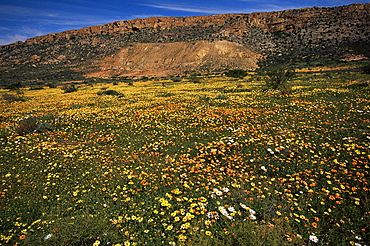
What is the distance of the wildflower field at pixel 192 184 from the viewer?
4.02 metres

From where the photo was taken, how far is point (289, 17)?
107 meters

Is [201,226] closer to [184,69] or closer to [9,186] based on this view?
[9,186]

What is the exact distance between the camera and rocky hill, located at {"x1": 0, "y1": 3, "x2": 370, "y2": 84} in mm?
79062

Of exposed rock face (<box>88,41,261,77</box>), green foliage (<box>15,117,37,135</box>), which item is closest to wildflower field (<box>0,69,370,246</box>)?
green foliage (<box>15,117,37,135</box>)

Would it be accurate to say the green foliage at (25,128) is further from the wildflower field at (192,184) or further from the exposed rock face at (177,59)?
the exposed rock face at (177,59)

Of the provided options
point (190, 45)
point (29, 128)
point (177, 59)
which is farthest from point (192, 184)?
point (190, 45)

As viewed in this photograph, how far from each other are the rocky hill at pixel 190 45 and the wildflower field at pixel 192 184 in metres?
66.4

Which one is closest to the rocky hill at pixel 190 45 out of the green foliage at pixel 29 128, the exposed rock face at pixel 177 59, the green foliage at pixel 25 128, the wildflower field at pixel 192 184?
the exposed rock face at pixel 177 59

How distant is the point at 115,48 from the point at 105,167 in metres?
110

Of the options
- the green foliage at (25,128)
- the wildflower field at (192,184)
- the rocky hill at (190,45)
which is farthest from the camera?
the rocky hill at (190,45)

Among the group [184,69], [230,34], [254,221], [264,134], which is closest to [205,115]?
[264,134]

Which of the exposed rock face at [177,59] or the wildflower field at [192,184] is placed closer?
the wildflower field at [192,184]

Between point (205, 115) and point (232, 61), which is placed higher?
point (232, 61)

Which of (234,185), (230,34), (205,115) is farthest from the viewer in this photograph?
(230,34)
